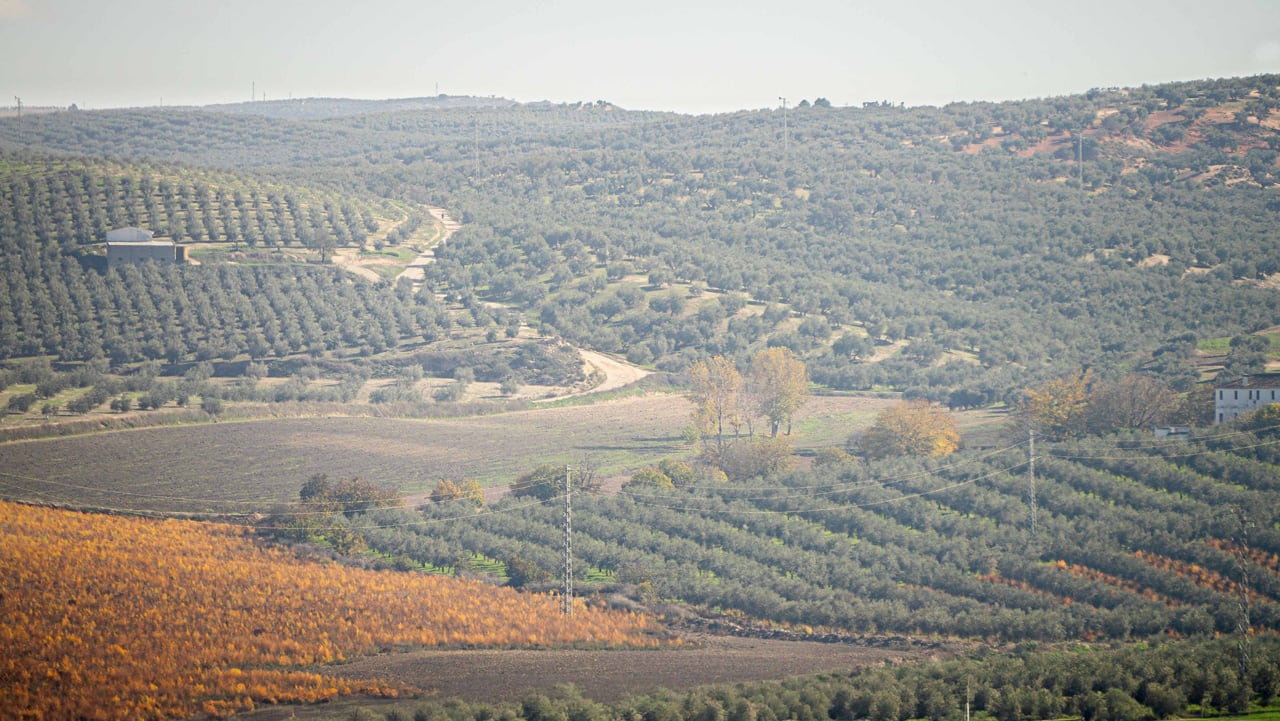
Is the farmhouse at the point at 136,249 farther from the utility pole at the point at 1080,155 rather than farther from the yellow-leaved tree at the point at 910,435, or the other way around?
the utility pole at the point at 1080,155

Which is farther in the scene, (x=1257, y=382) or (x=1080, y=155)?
(x=1080, y=155)

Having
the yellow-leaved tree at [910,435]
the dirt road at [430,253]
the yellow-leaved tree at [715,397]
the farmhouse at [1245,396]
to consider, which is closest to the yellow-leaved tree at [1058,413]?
the yellow-leaved tree at [910,435]

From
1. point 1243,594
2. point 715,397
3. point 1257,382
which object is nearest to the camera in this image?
point 1243,594

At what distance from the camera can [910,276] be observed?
5261 inches

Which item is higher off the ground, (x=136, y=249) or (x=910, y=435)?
(x=136, y=249)

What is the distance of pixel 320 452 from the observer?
73750 mm

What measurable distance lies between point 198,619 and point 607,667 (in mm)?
14138

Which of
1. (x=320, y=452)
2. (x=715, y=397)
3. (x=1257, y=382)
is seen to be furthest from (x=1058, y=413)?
(x=320, y=452)

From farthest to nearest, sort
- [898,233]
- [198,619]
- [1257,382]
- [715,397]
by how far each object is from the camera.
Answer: [898,233]
[715,397]
[1257,382]
[198,619]

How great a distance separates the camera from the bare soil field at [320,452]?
63812 millimetres

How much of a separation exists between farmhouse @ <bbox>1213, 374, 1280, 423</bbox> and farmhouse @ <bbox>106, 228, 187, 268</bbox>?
2978 inches

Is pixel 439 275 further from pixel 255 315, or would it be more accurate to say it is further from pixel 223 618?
pixel 223 618

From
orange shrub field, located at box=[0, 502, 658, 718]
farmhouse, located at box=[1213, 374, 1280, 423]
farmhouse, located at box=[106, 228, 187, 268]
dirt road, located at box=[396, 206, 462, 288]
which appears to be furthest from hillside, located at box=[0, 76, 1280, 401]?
orange shrub field, located at box=[0, 502, 658, 718]

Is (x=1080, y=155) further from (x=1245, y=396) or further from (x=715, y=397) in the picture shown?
(x=1245, y=396)
